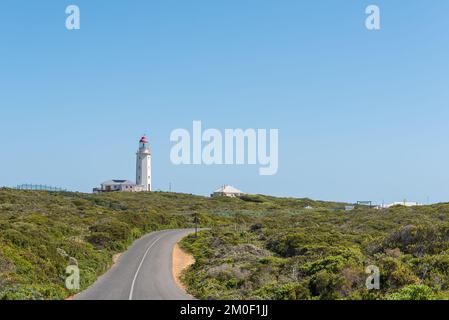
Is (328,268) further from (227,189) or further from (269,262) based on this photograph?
(227,189)

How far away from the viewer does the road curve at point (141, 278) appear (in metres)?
24.3

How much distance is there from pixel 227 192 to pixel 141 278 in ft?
380

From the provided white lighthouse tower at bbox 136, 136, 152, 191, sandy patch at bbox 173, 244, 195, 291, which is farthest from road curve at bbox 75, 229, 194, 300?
white lighthouse tower at bbox 136, 136, 152, 191

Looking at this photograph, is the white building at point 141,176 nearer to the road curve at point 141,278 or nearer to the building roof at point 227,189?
the building roof at point 227,189

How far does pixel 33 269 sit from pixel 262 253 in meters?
16.1

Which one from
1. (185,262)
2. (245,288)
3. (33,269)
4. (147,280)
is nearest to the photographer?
(245,288)

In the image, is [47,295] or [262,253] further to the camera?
[262,253]

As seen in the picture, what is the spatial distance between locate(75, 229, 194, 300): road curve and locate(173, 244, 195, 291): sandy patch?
0.38 metres

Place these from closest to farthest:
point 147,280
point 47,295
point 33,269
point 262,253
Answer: point 47,295, point 33,269, point 147,280, point 262,253

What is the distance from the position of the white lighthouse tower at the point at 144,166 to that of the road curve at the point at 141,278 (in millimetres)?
82728

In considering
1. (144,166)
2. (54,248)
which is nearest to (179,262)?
(54,248)
